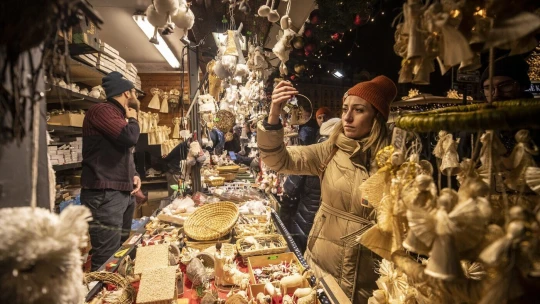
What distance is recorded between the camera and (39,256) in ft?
1.28

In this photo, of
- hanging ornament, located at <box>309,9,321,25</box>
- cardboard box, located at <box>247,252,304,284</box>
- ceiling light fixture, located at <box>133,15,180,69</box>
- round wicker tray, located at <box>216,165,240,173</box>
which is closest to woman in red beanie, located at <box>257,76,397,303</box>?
cardboard box, located at <box>247,252,304,284</box>

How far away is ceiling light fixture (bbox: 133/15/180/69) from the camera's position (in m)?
2.94

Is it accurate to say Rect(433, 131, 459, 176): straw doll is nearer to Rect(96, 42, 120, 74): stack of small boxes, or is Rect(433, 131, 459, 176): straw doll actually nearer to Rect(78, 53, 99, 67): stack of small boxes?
Rect(78, 53, 99, 67): stack of small boxes

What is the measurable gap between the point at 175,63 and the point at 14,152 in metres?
5.48

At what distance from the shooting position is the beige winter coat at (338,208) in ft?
4.76

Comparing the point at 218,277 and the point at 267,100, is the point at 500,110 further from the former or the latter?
the point at 267,100

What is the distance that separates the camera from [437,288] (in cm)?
53

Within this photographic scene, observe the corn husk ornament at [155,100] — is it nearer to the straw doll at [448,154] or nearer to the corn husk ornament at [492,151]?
the straw doll at [448,154]

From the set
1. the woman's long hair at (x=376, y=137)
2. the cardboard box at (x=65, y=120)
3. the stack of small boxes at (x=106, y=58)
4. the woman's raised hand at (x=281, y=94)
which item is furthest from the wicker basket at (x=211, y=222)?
the stack of small boxes at (x=106, y=58)

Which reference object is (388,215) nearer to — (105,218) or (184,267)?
(184,267)

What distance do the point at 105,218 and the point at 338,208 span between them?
6.32 feet

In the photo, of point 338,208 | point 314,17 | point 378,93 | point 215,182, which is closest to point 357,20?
point 314,17

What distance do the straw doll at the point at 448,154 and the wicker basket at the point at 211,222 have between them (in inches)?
57.4

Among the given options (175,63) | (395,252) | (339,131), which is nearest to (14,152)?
(395,252)
